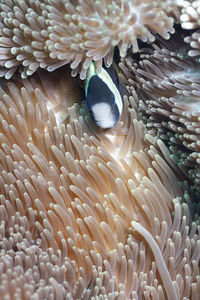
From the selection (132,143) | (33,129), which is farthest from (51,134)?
(132,143)

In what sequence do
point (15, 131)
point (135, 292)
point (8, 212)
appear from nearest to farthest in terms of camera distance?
point (135, 292) < point (8, 212) < point (15, 131)

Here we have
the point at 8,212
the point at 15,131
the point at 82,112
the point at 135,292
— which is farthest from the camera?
the point at 82,112

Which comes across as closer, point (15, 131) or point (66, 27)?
point (66, 27)

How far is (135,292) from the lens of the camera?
3.45ft

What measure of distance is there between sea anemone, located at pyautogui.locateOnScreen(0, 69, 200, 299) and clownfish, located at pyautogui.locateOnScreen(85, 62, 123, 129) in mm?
84

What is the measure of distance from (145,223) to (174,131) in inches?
13.4

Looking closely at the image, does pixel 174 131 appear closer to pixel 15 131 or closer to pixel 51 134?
pixel 51 134

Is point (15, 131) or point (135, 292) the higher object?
point (15, 131)

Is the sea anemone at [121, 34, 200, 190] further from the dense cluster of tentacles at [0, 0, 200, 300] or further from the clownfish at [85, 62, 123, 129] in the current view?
the clownfish at [85, 62, 123, 129]

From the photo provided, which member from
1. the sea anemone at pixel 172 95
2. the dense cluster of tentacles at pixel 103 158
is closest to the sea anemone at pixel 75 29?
the dense cluster of tentacles at pixel 103 158

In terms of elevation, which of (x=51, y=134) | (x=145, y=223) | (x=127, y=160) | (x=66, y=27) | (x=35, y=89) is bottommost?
(x=145, y=223)

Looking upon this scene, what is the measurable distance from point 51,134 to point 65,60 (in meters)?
0.28

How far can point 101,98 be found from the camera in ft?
4.08

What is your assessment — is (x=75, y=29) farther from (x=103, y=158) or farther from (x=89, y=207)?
(x=89, y=207)
